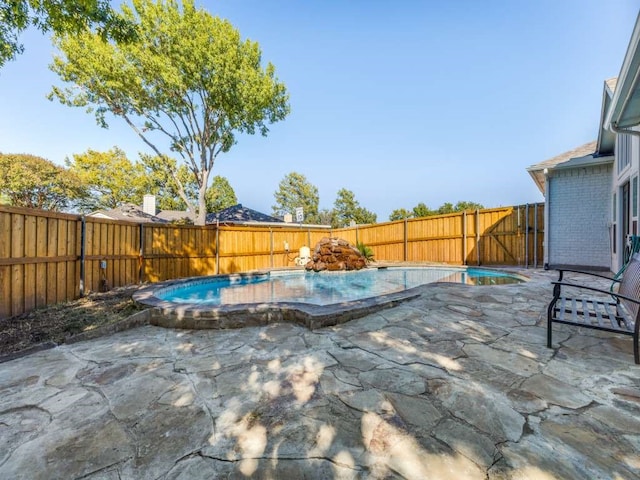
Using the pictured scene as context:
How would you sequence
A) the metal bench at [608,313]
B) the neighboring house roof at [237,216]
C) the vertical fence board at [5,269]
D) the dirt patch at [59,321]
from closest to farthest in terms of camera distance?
the metal bench at [608,313] < the dirt patch at [59,321] < the vertical fence board at [5,269] < the neighboring house roof at [237,216]

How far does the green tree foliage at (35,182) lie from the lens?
51.3 feet

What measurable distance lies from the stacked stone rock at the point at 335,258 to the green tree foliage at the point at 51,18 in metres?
7.84

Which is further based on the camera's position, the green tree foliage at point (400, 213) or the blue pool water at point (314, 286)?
the green tree foliage at point (400, 213)

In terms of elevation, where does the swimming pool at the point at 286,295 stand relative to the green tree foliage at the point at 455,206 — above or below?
below

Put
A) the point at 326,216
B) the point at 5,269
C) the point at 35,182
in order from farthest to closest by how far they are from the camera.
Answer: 1. the point at 326,216
2. the point at 35,182
3. the point at 5,269

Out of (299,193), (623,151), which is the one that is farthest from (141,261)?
(299,193)

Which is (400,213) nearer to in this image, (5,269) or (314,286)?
(314,286)

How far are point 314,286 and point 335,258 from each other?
301 cm

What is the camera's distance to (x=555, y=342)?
8.71 feet

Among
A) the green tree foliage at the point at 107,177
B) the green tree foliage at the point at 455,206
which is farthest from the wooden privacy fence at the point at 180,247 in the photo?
the green tree foliage at the point at 455,206

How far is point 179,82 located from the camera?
32.9ft

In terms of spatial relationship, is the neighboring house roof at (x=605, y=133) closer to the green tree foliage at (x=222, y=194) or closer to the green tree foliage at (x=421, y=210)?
the green tree foliage at (x=421, y=210)

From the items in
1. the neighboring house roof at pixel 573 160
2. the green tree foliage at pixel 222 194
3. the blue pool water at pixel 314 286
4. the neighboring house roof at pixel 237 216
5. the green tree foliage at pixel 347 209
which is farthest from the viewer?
the green tree foliage at pixel 347 209

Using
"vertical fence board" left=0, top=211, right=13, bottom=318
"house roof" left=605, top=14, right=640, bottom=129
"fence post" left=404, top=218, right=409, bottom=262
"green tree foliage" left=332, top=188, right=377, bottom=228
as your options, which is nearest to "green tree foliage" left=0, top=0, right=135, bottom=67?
"vertical fence board" left=0, top=211, right=13, bottom=318
